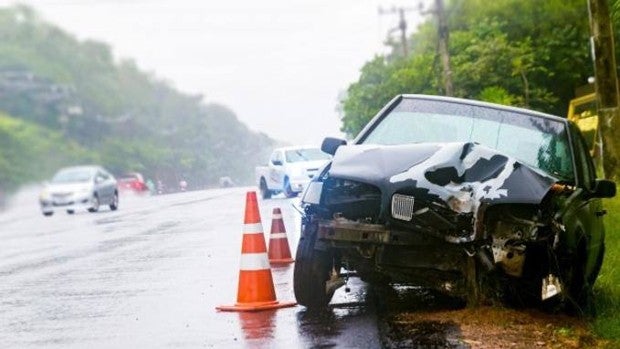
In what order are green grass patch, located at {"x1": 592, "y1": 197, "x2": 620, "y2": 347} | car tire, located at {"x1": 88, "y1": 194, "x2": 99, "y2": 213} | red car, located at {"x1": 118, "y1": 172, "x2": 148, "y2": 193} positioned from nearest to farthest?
green grass patch, located at {"x1": 592, "y1": 197, "x2": 620, "y2": 347} → car tire, located at {"x1": 88, "y1": 194, "x2": 99, "y2": 213} → red car, located at {"x1": 118, "y1": 172, "x2": 148, "y2": 193}

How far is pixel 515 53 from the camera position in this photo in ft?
176

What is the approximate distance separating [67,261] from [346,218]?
797cm

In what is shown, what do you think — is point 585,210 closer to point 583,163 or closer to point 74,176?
point 583,163

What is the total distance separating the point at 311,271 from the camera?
8.48m

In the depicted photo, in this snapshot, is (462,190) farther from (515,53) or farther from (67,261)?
Answer: (515,53)

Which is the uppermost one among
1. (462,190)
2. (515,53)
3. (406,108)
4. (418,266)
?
(515,53)

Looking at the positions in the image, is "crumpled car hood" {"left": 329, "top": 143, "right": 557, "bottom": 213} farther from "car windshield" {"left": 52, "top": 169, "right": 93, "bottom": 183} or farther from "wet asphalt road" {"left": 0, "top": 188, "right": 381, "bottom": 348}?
"car windshield" {"left": 52, "top": 169, "right": 93, "bottom": 183}

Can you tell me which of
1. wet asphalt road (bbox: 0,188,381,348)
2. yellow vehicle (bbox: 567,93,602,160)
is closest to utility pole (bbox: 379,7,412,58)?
yellow vehicle (bbox: 567,93,602,160)

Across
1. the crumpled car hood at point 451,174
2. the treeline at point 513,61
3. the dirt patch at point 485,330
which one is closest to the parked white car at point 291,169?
the treeline at point 513,61

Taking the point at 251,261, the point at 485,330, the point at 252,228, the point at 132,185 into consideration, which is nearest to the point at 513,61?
the point at 132,185

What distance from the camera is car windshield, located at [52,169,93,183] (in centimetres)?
3612

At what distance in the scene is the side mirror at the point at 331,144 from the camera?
916 centimetres

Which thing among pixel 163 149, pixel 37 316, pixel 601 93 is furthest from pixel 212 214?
pixel 163 149

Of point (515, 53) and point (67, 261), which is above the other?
point (515, 53)
